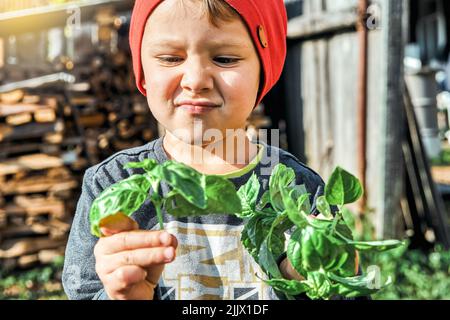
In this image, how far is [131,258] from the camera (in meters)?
0.83

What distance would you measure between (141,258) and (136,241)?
0.02m

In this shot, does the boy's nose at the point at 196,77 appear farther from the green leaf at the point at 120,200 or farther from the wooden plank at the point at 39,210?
the wooden plank at the point at 39,210

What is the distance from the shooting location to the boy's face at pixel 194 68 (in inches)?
40.3

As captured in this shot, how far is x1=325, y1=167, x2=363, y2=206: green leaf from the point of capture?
0.89 m

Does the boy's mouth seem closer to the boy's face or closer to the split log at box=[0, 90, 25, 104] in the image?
the boy's face

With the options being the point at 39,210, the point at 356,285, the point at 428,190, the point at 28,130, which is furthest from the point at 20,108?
the point at 356,285

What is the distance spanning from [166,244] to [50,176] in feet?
10.5

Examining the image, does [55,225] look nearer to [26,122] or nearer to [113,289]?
[26,122]

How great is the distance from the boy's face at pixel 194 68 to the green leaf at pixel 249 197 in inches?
6.0

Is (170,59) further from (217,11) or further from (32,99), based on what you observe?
(32,99)

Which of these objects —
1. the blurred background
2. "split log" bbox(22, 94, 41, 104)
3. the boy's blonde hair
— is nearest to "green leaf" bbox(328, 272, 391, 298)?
the boy's blonde hair

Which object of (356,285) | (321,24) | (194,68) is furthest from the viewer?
(321,24)
